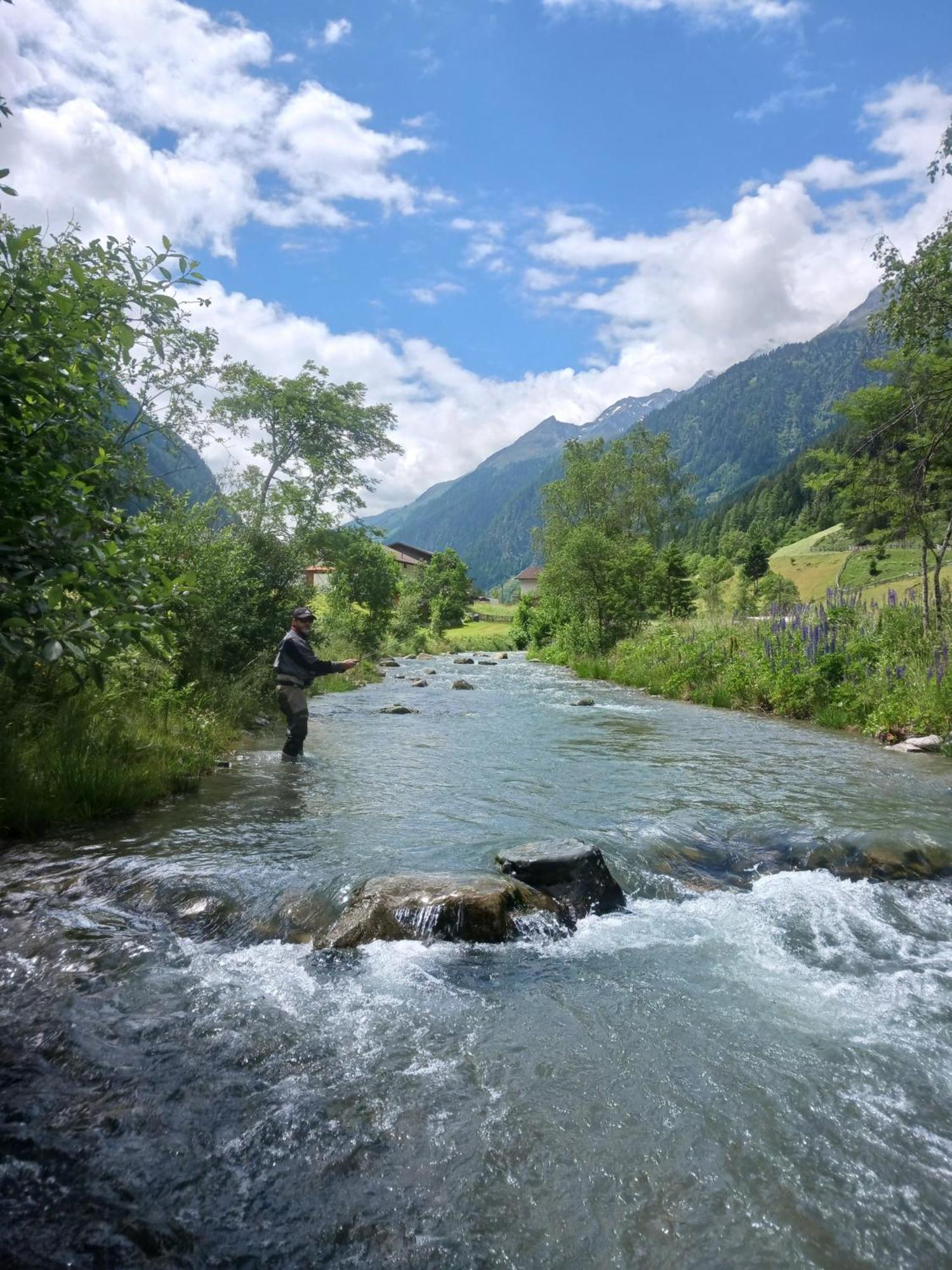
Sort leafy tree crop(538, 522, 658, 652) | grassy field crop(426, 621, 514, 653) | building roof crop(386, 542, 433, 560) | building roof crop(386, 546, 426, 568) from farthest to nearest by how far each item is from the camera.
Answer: building roof crop(386, 542, 433, 560) < building roof crop(386, 546, 426, 568) < grassy field crop(426, 621, 514, 653) < leafy tree crop(538, 522, 658, 652)

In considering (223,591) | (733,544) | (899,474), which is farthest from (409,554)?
(223,591)

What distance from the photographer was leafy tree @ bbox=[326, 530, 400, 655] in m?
39.0

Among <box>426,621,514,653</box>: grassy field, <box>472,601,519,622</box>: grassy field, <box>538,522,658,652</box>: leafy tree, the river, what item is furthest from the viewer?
<box>472,601,519,622</box>: grassy field

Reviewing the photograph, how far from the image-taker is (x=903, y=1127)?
3.37 m

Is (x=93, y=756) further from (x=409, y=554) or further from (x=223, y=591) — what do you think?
(x=409, y=554)

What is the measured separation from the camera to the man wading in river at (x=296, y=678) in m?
11.8

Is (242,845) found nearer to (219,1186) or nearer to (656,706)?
(219,1186)

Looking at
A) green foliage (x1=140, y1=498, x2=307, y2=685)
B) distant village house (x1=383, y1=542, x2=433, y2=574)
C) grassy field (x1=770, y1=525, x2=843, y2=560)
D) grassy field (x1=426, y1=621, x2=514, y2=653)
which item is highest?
distant village house (x1=383, y1=542, x2=433, y2=574)

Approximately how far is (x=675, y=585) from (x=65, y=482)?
144ft

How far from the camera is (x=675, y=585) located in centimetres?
4519

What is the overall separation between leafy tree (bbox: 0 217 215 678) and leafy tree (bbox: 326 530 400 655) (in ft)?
105

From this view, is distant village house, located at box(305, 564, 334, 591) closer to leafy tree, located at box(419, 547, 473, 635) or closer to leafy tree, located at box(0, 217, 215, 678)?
leafy tree, located at box(0, 217, 215, 678)

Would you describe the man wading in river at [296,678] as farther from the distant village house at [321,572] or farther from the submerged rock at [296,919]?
the distant village house at [321,572]

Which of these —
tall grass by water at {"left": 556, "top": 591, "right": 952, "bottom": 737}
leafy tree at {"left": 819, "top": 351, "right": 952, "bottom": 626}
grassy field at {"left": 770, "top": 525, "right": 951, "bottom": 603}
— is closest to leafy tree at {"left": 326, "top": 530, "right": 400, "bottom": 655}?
tall grass by water at {"left": 556, "top": 591, "right": 952, "bottom": 737}
